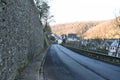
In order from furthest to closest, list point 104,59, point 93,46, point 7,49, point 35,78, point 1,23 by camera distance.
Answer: point 93,46
point 104,59
point 35,78
point 7,49
point 1,23

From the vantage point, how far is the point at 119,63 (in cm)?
2467

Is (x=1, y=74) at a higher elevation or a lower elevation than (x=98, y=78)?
higher

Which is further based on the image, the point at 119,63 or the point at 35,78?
the point at 119,63

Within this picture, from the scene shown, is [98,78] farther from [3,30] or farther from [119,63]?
[119,63]

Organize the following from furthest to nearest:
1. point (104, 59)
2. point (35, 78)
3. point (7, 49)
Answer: point (104, 59), point (35, 78), point (7, 49)

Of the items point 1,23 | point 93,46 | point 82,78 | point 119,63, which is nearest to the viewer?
point 1,23

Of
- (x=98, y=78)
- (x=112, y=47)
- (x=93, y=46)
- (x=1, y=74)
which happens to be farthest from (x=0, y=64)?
(x=93, y=46)

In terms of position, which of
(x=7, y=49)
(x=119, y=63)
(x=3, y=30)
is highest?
(x=3, y=30)

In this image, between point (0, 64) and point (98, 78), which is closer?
point (0, 64)

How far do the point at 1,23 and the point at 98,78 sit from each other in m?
7.66

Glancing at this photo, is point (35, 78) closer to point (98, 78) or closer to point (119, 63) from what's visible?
point (98, 78)

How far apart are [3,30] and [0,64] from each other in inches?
42.2

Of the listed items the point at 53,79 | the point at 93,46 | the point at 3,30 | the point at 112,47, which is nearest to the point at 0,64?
the point at 3,30

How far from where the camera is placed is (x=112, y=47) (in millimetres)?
31094
